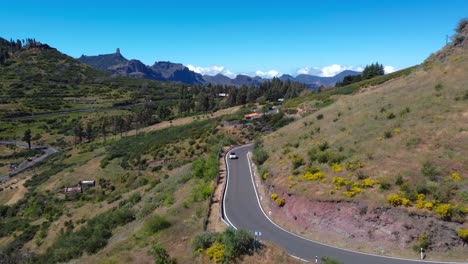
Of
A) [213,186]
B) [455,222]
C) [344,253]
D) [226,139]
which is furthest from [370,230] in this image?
[226,139]

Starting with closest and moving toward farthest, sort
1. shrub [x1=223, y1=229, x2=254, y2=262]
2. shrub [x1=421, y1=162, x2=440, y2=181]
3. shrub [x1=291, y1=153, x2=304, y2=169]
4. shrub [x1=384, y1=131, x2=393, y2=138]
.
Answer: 1. shrub [x1=223, y1=229, x2=254, y2=262]
2. shrub [x1=421, y1=162, x2=440, y2=181]
3. shrub [x1=384, y1=131, x2=393, y2=138]
4. shrub [x1=291, y1=153, x2=304, y2=169]

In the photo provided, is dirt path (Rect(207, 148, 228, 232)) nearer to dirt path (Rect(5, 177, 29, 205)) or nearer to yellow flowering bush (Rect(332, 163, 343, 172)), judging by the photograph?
yellow flowering bush (Rect(332, 163, 343, 172))

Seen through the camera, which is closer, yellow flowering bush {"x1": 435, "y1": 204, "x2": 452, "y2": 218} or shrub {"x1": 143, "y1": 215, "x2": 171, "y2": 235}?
yellow flowering bush {"x1": 435, "y1": 204, "x2": 452, "y2": 218}

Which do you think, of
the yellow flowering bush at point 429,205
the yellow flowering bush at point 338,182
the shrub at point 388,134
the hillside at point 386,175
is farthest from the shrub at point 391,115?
the yellow flowering bush at point 429,205

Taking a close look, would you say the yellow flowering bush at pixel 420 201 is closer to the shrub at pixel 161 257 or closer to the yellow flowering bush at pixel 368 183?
the yellow flowering bush at pixel 368 183

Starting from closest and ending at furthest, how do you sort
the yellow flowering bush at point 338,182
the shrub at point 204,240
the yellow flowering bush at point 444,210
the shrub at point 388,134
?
the yellow flowering bush at point 444,210 < the shrub at point 204,240 < the yellow flowering bush at point 338,182 < the shrub at point 388,134

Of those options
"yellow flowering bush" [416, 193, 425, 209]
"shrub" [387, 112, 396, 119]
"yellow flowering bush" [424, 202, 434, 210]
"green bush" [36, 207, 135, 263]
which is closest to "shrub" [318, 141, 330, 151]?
"shrub" [387, 112, 396, 119]
